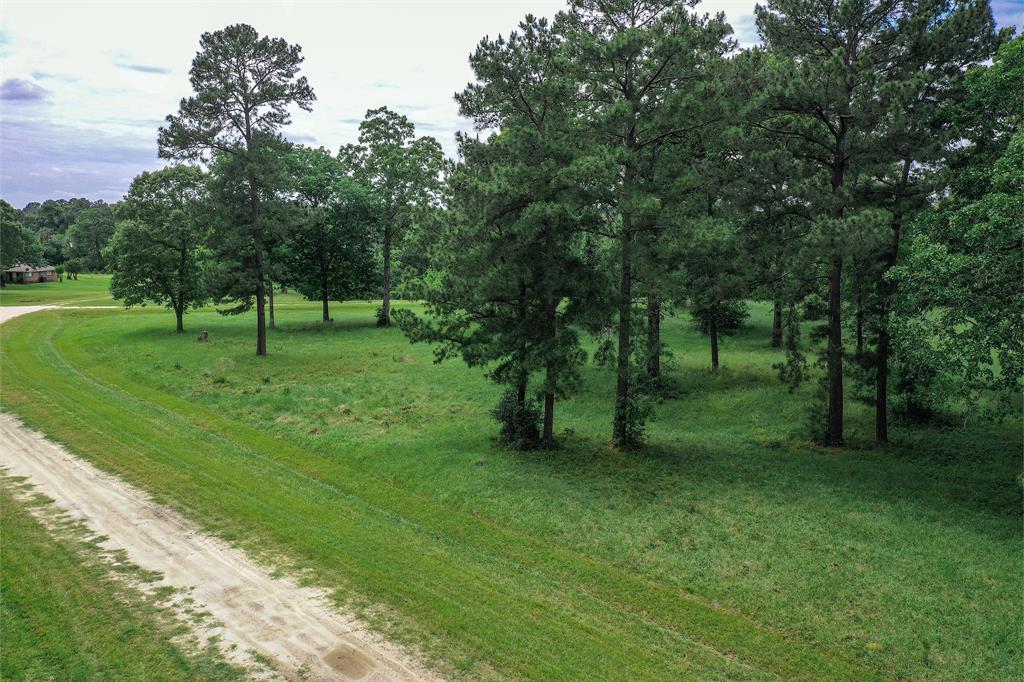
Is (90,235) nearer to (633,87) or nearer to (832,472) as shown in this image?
(633,87)

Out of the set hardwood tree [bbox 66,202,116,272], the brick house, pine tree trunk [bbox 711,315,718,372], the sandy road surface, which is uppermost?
hardwood tree [bbox 66,202,116,272]

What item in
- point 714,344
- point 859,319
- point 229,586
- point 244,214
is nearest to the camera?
point 229,586

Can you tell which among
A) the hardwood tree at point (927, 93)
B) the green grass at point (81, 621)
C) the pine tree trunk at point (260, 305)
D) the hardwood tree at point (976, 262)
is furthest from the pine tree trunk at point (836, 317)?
the pine tree trunk at point (260, 305)

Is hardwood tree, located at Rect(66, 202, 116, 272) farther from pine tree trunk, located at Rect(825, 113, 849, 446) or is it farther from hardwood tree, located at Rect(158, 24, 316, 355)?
pine tree trunk, located at Rect(825, 113, 849, 446)

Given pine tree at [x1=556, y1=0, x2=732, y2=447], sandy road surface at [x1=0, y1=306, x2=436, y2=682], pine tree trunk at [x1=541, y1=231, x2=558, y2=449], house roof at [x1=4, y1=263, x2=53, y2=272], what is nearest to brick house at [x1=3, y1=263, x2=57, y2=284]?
house roof at [x1=4, y1=263, x2=53, y2=272]

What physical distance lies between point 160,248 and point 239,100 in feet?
48.5

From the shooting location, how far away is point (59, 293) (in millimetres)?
73188

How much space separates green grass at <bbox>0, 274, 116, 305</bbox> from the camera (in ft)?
204

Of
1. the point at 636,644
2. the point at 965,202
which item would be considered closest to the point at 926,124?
the point at 965,202

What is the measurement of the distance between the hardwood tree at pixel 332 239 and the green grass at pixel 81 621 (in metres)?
34.7

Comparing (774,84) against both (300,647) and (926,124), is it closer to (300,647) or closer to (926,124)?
(926,124)

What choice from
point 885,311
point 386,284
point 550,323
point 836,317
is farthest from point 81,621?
point 386,284

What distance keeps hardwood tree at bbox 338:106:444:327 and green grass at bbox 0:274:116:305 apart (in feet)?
76.2

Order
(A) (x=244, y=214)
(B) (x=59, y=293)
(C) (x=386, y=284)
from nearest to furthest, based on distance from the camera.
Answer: (A) (x=244, y=214) → (C) (x=386, y=284) → (B) (x=59, y=293)
